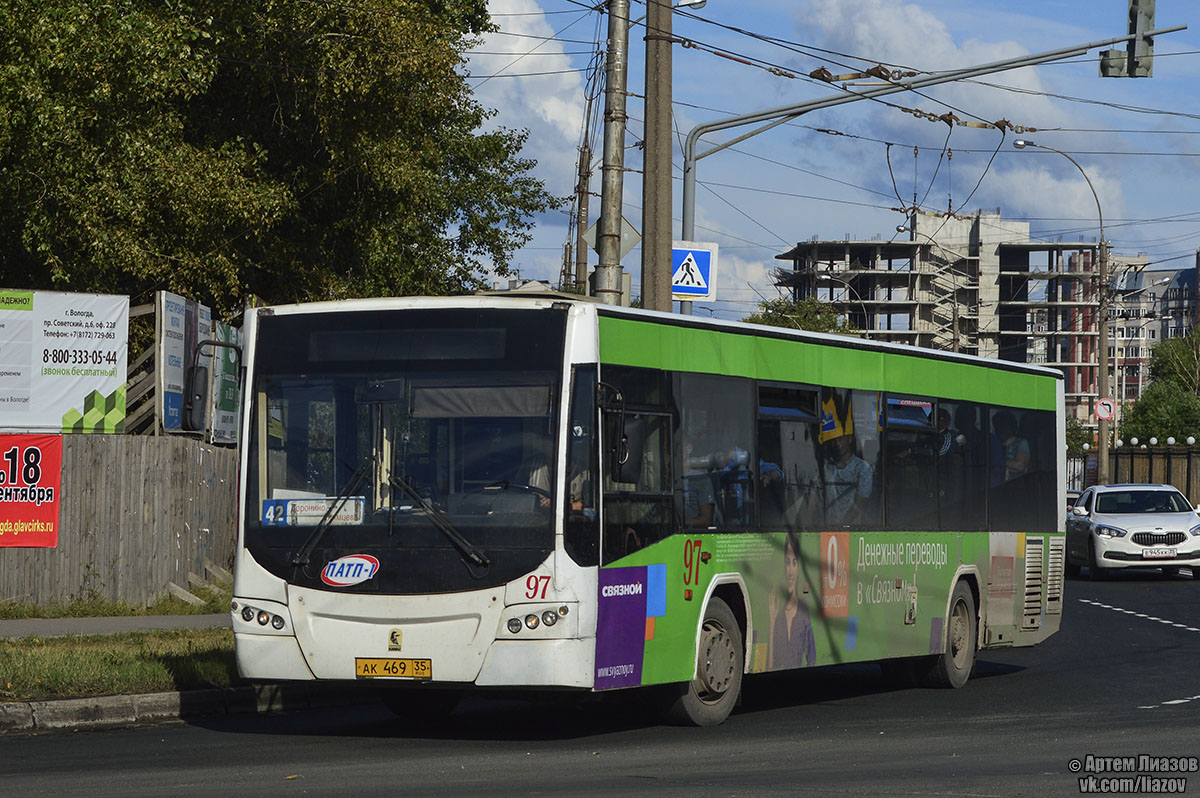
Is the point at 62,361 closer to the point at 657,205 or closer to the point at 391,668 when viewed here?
the point at 657,205

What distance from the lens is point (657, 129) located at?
17.9 meters

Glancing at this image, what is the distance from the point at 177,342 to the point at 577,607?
12.1 m

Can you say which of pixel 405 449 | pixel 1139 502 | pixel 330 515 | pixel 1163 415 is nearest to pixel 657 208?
pixel 405 449

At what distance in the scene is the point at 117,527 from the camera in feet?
66.6

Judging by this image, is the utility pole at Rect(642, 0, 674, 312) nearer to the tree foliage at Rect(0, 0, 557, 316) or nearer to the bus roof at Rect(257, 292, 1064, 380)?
the bus roof at Rect(257, 292, 1064, 380)

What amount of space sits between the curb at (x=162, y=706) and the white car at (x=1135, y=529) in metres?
20.6

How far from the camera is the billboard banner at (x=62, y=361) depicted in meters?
20.2

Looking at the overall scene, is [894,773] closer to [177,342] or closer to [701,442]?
[701,442]

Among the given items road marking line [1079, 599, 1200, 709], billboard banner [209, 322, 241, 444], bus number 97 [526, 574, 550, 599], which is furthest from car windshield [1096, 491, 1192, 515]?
bus number 97 [526, 574, 550, 599]

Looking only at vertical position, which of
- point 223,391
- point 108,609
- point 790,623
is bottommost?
point 108,609

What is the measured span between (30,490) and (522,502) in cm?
1111

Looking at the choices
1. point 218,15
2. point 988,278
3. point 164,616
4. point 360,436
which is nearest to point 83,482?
point 164,616

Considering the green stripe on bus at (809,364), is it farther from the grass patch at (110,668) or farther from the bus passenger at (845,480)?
the grass patch at (110,668)

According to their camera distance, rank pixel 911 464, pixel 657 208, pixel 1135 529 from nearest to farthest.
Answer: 1. pixel 911 464
2. pixel 657 208
3. pixel 1135 529
